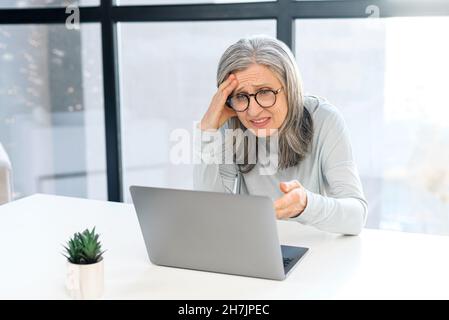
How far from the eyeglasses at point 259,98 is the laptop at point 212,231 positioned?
55 centimetres

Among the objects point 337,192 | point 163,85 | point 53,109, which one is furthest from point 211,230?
point 53,109

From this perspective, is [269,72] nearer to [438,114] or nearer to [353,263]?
[353,263]

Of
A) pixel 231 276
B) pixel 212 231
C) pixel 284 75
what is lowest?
pixel 231 276

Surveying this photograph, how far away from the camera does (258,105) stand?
1734mm

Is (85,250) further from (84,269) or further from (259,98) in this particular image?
(259,98)

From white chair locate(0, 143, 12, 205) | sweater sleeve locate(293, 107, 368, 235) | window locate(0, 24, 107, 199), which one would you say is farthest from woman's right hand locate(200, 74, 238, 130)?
window locate(0, 24, 107, 199)

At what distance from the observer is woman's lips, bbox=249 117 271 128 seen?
1777 mm

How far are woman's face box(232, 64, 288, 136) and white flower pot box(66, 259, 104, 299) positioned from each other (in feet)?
2.47

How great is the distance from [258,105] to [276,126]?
4.5 inches

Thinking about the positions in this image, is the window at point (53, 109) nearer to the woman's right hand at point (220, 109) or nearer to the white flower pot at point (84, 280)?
the woman's right hand at point (220, 109)

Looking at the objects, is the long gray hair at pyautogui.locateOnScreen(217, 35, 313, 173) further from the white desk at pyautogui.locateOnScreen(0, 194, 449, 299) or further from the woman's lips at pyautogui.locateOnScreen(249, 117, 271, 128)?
the white desk at pyautogui.locateOnScreen(0, 194, 449, 299)

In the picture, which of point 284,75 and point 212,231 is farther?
point 284,75

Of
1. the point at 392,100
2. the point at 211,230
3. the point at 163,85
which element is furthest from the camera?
the point at 163,85

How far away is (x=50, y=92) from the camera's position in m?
3.45
